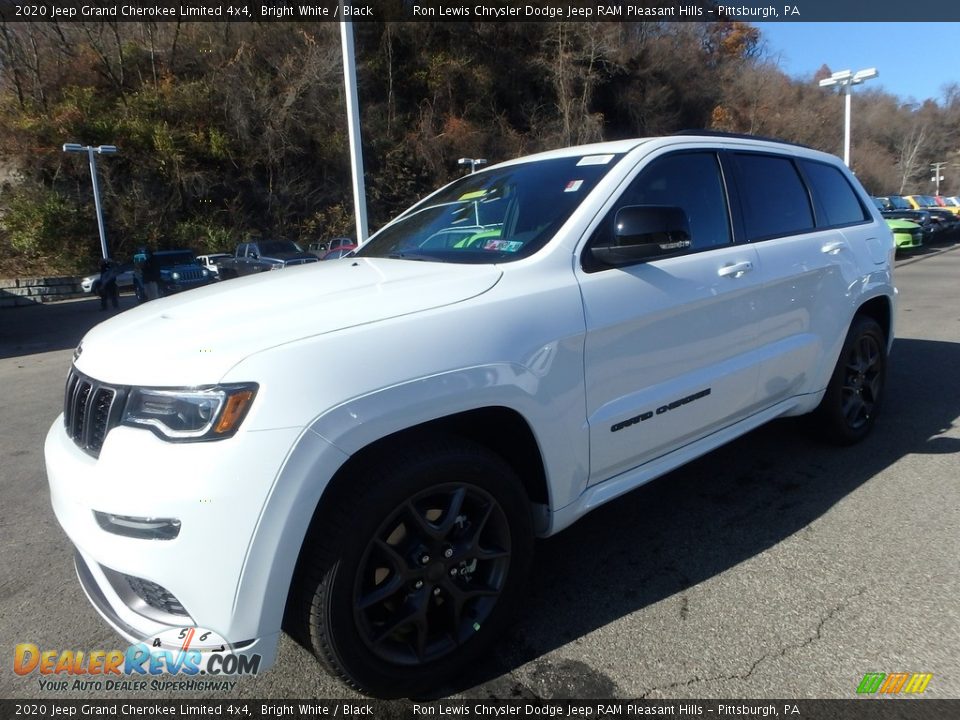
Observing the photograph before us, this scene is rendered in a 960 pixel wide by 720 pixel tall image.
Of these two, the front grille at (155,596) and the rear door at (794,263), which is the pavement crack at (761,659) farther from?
the front grille at (155,596)

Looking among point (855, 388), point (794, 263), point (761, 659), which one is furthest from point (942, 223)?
point (761, 659)

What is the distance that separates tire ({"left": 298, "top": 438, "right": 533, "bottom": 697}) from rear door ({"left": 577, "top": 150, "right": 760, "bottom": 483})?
51 centimetres

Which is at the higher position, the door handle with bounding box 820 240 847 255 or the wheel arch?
the door handle with bounding box 820 240 847 255

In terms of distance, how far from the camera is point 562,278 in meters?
2.63

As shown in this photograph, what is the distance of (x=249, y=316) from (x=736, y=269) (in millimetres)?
2247

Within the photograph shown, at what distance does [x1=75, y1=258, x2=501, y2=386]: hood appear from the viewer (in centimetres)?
204

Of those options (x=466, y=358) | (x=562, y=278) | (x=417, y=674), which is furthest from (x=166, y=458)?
(x=562, y=278)

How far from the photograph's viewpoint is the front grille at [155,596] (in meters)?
2.03

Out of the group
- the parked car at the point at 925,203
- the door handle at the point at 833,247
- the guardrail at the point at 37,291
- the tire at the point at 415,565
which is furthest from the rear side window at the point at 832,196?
the parked car at the point at 925,203

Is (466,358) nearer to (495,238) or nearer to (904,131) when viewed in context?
(495,238)

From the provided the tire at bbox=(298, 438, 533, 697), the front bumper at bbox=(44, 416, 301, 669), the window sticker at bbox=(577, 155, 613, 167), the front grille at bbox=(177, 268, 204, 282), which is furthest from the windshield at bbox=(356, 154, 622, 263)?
the front grille at bbox=(177, 268, 204, 282)

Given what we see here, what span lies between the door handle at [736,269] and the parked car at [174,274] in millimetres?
17753

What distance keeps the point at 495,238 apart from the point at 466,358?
0.89 meters

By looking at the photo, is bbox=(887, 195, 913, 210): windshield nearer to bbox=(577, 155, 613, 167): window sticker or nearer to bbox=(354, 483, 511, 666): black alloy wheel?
bbox=(577, 155, 613, 167): window sticker
